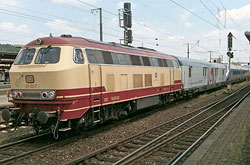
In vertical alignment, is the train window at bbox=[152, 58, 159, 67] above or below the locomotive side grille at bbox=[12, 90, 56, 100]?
above

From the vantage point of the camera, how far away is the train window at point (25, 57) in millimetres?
8414

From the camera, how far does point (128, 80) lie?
1087 cm

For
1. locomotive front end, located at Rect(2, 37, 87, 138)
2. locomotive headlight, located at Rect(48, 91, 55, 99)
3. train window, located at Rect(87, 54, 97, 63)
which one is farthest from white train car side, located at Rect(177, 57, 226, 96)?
locomotive headlight, located at Rect(48, 91, 55, 99)

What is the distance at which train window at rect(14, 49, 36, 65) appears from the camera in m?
8.41

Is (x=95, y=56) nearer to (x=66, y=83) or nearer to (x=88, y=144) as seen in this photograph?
(x=66, y=83)

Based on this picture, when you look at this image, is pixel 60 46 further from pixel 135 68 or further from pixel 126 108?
pixel 126 108

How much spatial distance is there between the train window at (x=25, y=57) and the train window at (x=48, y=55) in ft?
1.10

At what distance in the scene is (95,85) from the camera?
871 centimetres

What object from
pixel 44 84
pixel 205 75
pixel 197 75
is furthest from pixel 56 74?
pixel 205 75

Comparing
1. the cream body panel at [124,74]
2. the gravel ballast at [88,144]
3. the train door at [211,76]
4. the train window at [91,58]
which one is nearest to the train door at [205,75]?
the train door at [211,76]

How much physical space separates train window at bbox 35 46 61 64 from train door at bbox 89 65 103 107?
1.25 metres

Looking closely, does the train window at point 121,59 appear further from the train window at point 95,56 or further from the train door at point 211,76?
the train door at point 211,76

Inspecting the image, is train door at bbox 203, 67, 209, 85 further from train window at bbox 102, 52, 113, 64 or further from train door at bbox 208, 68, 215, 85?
train window at bbox 102, 52, 113, 64

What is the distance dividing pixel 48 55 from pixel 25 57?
1099 millimetres
